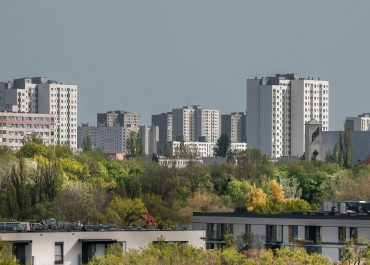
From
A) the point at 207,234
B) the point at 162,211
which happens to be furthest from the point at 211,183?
the point at 207,234

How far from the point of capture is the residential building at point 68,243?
59.4 meters

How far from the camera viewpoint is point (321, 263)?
59.7m

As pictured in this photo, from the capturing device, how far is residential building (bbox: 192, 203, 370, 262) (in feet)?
230

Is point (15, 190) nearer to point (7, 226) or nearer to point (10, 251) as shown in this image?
point (7, 226)

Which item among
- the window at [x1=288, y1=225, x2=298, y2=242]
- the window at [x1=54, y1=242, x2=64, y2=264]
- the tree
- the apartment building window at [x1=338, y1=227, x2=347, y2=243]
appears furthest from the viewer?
the tree

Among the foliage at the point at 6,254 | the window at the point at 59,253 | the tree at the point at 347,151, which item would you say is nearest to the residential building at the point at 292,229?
the window at the point at 59,253

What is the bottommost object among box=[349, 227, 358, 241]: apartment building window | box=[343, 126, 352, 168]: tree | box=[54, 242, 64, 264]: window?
box=[54, 242, 64, 264]: window

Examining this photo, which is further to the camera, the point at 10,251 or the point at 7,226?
the point at 7,226

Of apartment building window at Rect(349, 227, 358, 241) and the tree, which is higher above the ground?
the tree

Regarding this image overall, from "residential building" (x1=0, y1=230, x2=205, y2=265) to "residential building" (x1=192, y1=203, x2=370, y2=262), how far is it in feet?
28.9

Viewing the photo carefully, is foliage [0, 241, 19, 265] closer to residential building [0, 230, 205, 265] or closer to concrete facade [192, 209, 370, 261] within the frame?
residential building [0, 230, 205, 265]

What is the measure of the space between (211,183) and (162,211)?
1384 inches

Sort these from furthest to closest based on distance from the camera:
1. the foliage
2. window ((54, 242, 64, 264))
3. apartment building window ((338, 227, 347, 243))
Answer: apartment building window ((338, 227, 347, 243)) < window ((54, 242, 64, 264)) < the foliage

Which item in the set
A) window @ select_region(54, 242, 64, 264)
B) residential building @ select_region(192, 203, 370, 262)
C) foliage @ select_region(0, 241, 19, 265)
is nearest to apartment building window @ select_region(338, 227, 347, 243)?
residential building @ select_region(192, 203, 370, 262)
